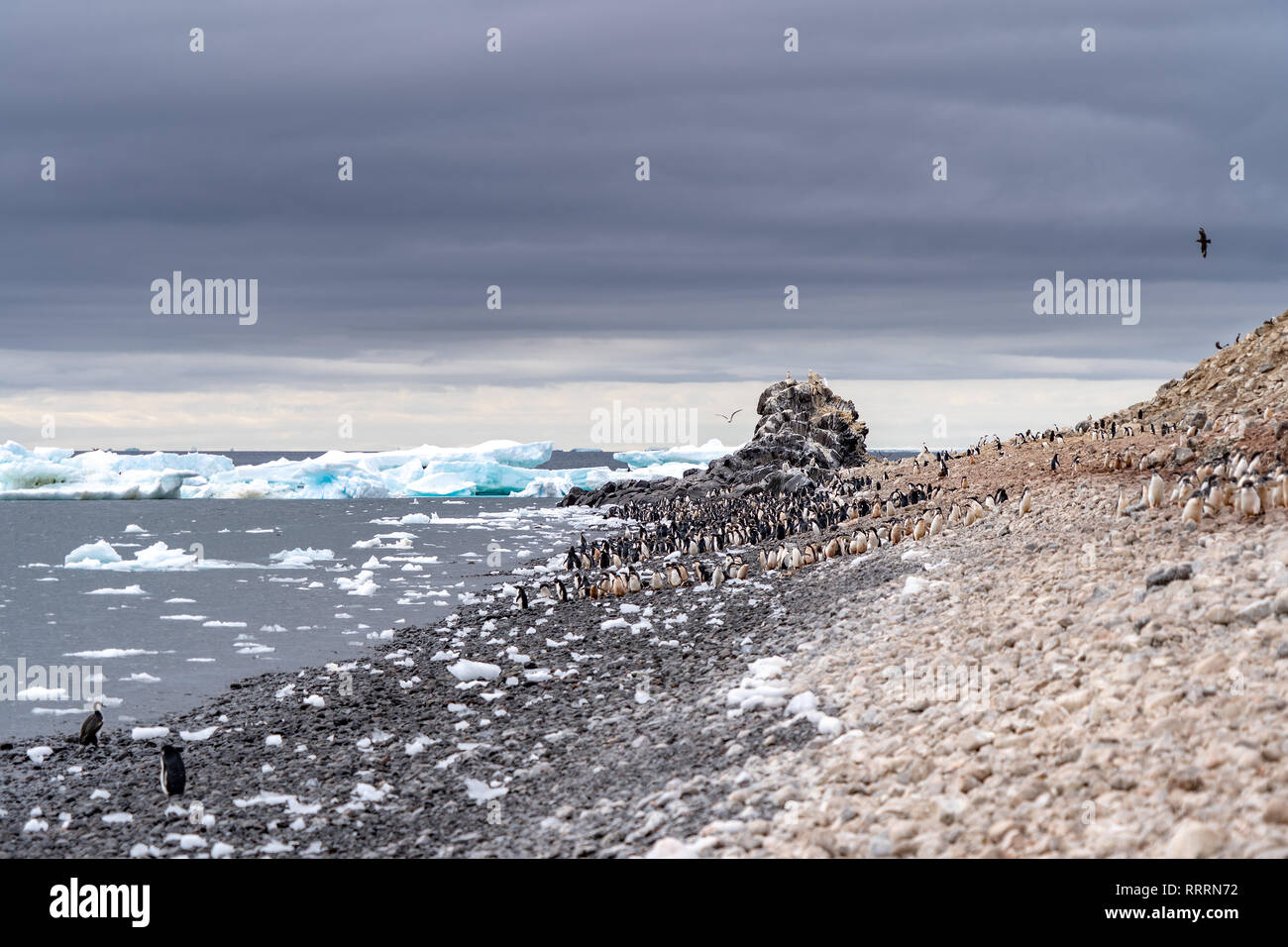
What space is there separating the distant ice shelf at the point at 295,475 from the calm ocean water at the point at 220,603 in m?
35.1

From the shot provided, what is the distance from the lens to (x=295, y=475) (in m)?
91.7

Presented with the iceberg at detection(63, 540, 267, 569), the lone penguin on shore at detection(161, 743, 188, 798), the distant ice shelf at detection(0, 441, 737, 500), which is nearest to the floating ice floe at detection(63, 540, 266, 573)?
the iceberg at detection(63, 540, 267, 569)

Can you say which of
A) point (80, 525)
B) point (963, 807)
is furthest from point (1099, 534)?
point (80, 525)

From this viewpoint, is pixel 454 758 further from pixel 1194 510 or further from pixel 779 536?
pixel 779 536

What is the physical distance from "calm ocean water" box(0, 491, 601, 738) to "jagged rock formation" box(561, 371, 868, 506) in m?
8.78

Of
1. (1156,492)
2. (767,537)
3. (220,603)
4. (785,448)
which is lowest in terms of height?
(220,603)

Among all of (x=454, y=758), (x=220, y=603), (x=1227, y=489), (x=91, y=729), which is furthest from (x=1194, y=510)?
(x=220, y=603)

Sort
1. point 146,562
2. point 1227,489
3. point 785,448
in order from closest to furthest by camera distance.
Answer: point 1227,489 → point 146,562 → point 785,448

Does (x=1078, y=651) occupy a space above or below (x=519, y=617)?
above

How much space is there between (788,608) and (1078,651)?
22.5 feet

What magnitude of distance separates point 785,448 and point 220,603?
33318 mm

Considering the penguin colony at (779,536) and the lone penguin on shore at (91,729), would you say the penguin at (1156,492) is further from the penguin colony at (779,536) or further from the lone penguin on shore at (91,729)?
the lone penguin on shore at (91,729)

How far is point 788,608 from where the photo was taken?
14.6 meters
